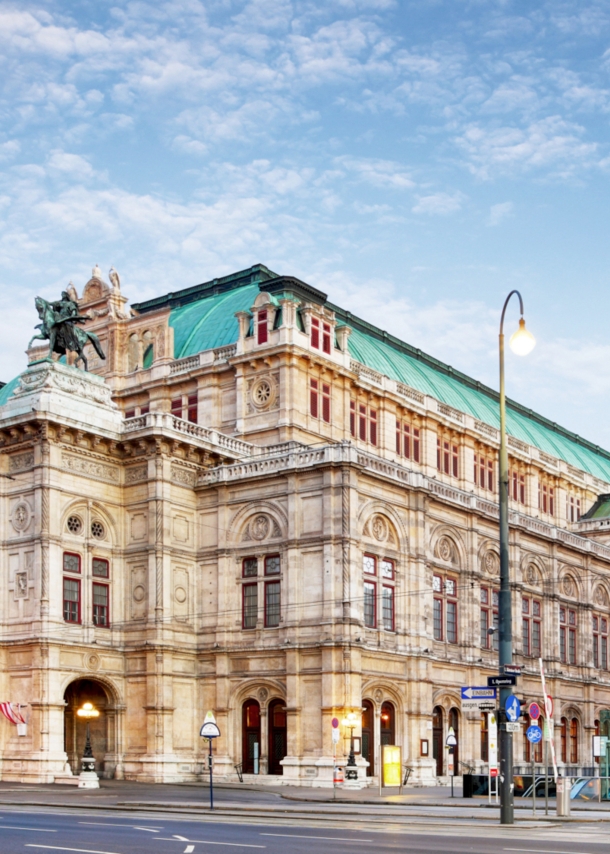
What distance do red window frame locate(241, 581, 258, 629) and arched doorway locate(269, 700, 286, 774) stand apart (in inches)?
170

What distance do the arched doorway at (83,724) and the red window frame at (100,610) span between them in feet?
9.31

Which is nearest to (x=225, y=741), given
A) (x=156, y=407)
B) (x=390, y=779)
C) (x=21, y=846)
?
(x=390, y=779)

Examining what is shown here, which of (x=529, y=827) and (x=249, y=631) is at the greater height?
(x=249, y=631)

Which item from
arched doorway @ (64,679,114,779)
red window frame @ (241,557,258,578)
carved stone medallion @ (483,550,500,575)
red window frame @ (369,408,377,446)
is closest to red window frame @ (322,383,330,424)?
red window frame @ (369,408,377,446)

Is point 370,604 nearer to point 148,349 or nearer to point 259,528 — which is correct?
point 259,528

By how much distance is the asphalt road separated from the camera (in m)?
22.8

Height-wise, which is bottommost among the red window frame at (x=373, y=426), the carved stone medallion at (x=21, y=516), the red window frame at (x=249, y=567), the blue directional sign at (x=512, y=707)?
the blue directional sign at (x=512, y=707)

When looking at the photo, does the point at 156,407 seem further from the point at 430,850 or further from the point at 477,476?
the point at 430,850

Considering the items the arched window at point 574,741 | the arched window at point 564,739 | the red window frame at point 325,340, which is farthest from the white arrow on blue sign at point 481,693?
the arched window at point 574,741

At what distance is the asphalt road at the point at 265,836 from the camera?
22797mm

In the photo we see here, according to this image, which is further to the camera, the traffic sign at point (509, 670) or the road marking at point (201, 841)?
the traffic sign at point (509, 670)

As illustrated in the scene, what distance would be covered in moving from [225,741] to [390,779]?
1327 centimetres

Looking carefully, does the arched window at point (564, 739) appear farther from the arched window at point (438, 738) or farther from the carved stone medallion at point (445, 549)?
the carved stone medallion at point (445, 549)

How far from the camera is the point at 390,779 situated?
4988 cm
